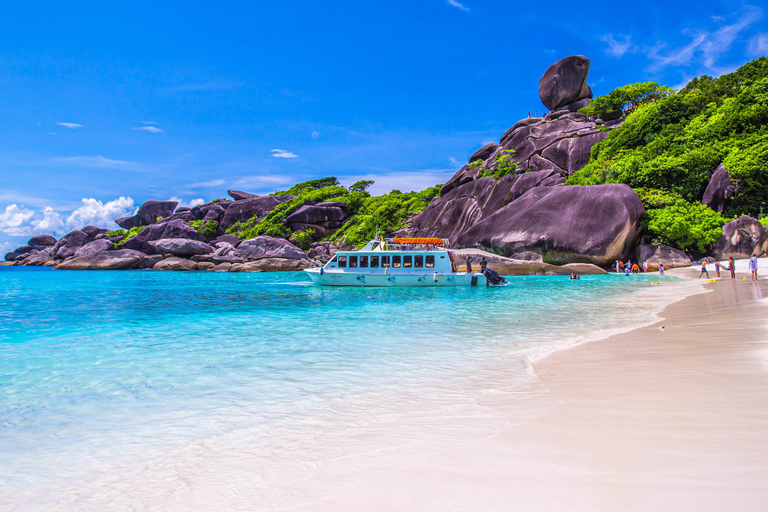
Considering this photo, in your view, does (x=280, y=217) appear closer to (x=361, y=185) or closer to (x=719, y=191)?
(x=361, y=185)

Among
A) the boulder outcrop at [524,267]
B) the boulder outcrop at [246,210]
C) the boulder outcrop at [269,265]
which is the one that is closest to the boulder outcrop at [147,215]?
the boulder outcrop at [246,210]

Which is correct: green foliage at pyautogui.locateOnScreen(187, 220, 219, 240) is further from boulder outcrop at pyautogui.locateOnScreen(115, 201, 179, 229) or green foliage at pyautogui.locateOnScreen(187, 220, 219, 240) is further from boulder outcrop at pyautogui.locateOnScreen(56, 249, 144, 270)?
boulder outcrop at pyautogui.locateOnScreen(56, 249, 144, 270)

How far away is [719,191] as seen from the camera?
32.5 m

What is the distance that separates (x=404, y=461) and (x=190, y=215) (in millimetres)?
80393

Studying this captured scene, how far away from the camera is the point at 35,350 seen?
8.32 metres

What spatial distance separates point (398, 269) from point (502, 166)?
29555 mm

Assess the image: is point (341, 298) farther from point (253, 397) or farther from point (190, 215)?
point (190, 215)

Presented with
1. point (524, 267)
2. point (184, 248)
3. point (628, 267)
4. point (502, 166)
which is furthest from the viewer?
point (184, 248)

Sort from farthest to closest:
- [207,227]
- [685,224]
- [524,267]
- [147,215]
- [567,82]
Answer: [147,215] → [207,227] → [567,82] → [524,267] → [685,224]

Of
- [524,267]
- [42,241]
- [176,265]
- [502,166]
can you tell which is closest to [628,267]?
[524,267]

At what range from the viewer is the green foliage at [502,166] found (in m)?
48.1

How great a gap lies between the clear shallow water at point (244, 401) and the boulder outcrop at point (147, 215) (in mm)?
78781

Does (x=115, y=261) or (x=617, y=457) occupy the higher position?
(x=115, y=261)

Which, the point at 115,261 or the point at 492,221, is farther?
the point at 115,261
